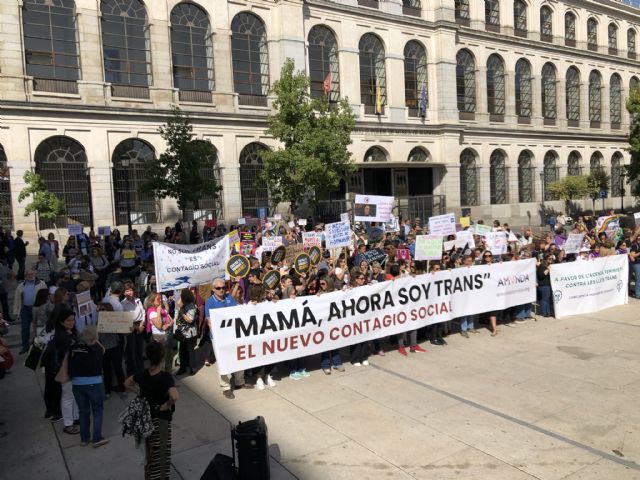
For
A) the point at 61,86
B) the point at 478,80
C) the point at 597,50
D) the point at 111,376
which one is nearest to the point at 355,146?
the point at 478,80

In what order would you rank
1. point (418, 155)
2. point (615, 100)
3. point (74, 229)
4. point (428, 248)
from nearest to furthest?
point (428, 248) < point (74, 229) < point (418, 155) < point (615, 100)

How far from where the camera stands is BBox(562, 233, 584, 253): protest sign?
14.8m

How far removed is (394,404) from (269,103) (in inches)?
974

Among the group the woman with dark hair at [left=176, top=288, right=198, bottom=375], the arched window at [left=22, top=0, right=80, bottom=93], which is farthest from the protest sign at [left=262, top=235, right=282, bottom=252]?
the arched window at [left=22, top=0, right=80, bottom=93]

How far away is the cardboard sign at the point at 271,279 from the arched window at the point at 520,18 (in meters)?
40.2

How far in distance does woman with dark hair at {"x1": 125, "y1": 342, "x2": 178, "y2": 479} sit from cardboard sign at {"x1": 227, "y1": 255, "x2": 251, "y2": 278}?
16.7 ft

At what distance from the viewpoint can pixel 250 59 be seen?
29.4 metres

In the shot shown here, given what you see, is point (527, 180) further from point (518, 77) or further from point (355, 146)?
point (355, 146)

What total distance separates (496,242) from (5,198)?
20.5 metres

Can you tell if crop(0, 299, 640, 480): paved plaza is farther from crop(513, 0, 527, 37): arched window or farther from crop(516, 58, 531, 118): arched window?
crop(513, 0, 527, 37): arched window

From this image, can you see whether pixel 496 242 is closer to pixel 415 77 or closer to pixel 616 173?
pixel 415 77

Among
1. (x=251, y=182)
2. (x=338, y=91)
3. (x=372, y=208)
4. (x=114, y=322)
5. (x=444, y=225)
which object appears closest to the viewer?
(x=114, y=322)

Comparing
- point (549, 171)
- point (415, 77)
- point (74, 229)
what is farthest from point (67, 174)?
point (549, 171)

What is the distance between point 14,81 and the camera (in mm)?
22562
